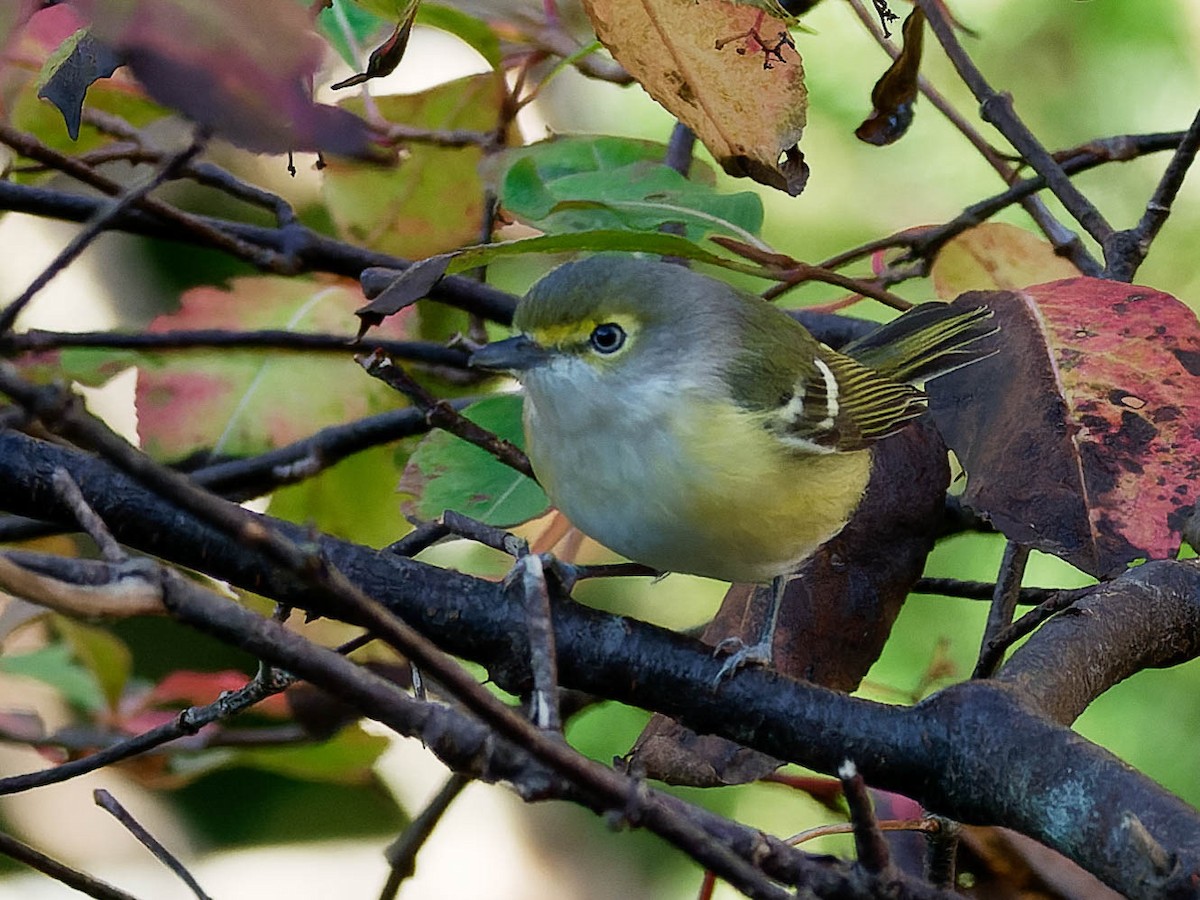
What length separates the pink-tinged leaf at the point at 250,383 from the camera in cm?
148

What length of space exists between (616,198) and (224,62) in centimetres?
93

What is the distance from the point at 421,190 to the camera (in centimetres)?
170

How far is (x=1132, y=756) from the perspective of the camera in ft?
9.46

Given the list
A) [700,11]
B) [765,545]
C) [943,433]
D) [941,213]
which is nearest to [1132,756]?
[941,213]

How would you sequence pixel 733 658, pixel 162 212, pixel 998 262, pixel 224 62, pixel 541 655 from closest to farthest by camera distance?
pixel 224 62, pixel 541 655, pixel 733 658, pixel 162 212, pixel 998 262

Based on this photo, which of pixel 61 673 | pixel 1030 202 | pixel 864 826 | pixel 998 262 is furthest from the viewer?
pixel 61 673

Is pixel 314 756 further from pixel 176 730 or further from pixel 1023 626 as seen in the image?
pixel 1023 626

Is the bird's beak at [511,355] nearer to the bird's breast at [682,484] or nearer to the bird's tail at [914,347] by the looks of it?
the bird's breast at [682,484]

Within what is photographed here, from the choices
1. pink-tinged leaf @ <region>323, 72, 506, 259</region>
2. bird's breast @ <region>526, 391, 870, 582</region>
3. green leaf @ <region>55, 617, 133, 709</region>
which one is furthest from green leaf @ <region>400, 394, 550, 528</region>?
green leaf @ <region>55, 617, 133, 709</region>

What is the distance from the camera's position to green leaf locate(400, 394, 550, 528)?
1359mm

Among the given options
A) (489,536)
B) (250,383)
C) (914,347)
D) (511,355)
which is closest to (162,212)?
(250,383)

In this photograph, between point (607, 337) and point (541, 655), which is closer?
point (541, 655)

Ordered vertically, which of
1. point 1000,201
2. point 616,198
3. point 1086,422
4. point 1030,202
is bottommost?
point 1086,422

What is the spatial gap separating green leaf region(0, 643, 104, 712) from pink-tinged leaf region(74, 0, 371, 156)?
4.91 feet
